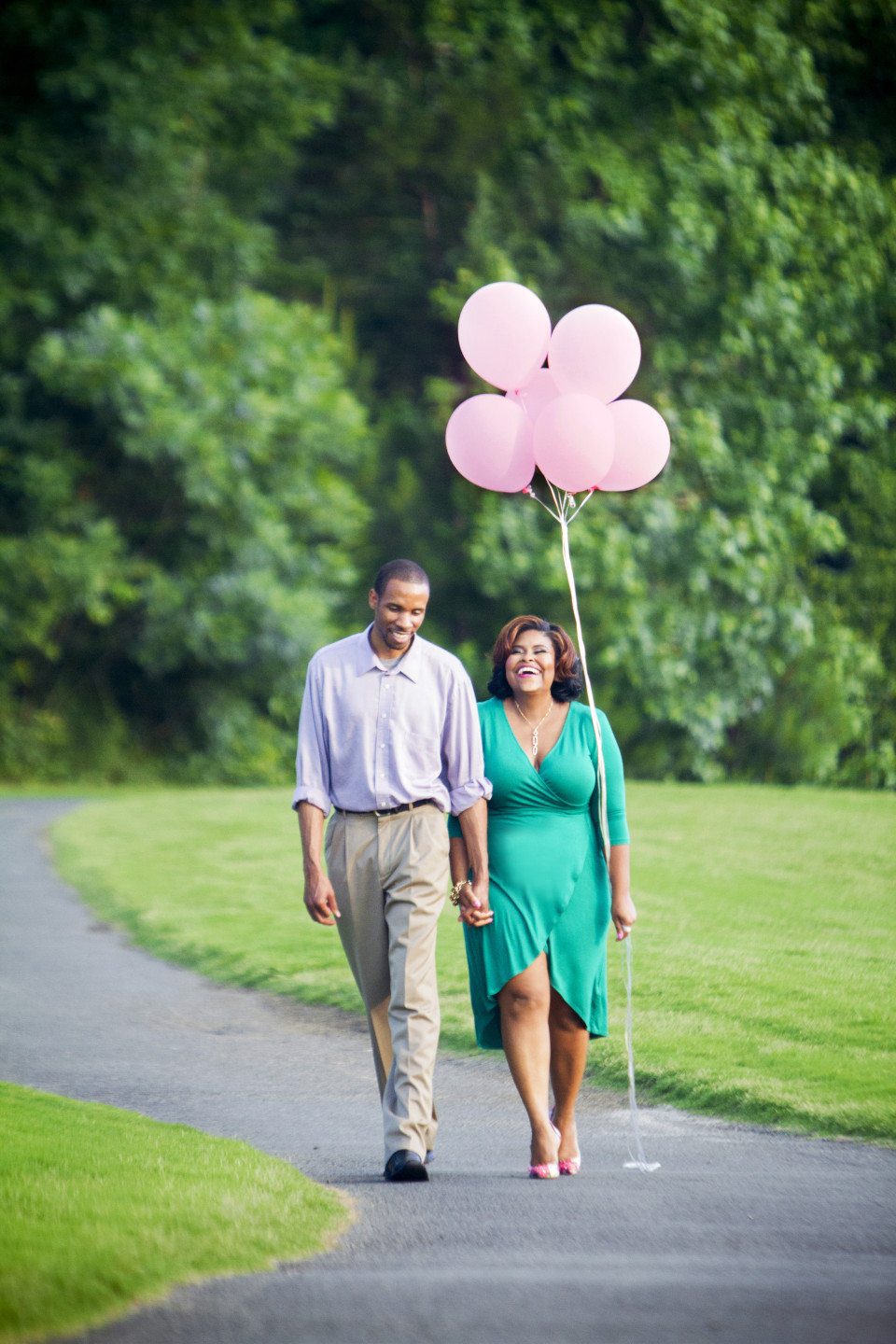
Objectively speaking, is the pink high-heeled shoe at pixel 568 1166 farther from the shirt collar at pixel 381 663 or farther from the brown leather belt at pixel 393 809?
the shirt collar at pixel 381 663

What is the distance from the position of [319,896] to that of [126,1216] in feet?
4.02

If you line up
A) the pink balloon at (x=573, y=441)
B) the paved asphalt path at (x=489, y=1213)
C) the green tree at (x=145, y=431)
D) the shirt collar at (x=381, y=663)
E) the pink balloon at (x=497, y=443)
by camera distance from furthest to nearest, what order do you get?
the green tree at (x=145, y=431)
the pink balloon at (x=497, y=443)
the pink balloon at (x=573, y=441)
the shirt collar at (x=381, y=663)
the paved asphalt path at (x=489, y=1213)

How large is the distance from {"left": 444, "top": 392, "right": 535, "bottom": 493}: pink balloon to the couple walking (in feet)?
3.76

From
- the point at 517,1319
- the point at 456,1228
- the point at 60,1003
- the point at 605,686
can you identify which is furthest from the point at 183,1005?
the point at 605,686

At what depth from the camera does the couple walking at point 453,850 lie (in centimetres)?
546

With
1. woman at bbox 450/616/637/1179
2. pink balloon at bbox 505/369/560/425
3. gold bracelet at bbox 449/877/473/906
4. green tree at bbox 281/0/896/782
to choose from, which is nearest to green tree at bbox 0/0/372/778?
green tree at bbox 281/0/896/782

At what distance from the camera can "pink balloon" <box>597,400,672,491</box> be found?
687cm

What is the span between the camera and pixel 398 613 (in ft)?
18.0

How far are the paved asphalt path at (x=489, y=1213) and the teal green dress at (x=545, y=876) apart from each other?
0.61 m

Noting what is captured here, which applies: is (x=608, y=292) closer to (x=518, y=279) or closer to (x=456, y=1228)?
(x=518, y=279)

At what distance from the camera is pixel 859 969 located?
10.0 m

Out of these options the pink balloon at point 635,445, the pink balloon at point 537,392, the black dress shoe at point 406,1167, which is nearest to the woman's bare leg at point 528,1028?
the black dress shoe at point 406,1167

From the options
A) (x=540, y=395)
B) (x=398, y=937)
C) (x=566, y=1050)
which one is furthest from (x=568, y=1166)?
(x=540, y=395)

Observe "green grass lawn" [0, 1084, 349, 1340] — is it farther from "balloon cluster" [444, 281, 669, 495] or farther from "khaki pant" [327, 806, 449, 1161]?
"balloon cluster" [444, 281, 669, 495]
